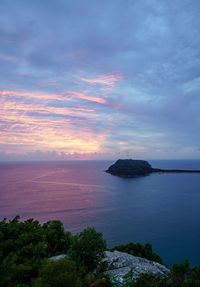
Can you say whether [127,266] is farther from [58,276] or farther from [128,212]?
[128,212]

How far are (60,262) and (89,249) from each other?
6647 millimetres

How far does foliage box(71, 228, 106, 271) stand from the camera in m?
23.6

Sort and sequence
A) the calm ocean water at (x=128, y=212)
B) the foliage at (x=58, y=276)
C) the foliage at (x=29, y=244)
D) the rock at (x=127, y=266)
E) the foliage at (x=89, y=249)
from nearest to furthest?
the foliage at (x=58, y=276)
the foliage at (x=29, y=244)
the foliage at (x=89, y=249)
the rock at (x=127, y=266)
the calm ocean water at (x=128, y=212)

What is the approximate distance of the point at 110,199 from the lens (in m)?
115

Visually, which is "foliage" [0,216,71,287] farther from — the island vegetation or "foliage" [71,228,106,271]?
"foliage" [71,228,106,271]

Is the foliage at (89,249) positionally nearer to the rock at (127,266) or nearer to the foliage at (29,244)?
the rock at (127,266)

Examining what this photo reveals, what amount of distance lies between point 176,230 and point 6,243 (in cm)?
5394

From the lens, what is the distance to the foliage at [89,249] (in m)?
23.6

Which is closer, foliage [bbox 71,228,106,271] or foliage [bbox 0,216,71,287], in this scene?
foliage [bbox 0,216,71,287]

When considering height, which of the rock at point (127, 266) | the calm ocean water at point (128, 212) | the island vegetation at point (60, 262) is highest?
the island vegetation at point (60, 262)

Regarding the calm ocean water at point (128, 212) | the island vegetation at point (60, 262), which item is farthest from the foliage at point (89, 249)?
the calm ocean water at point (128, 212)

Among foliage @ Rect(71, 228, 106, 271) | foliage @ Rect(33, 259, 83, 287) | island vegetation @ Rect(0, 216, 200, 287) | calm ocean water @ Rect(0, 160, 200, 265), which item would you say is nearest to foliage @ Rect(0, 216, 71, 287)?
island vegetation @ Rect(0, 216, 200, 287)

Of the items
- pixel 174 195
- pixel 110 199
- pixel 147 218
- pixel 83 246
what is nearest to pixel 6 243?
pixel 83 246

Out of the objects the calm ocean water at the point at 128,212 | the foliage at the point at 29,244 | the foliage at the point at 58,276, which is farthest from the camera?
the calm ocean water at the point at 128,212
